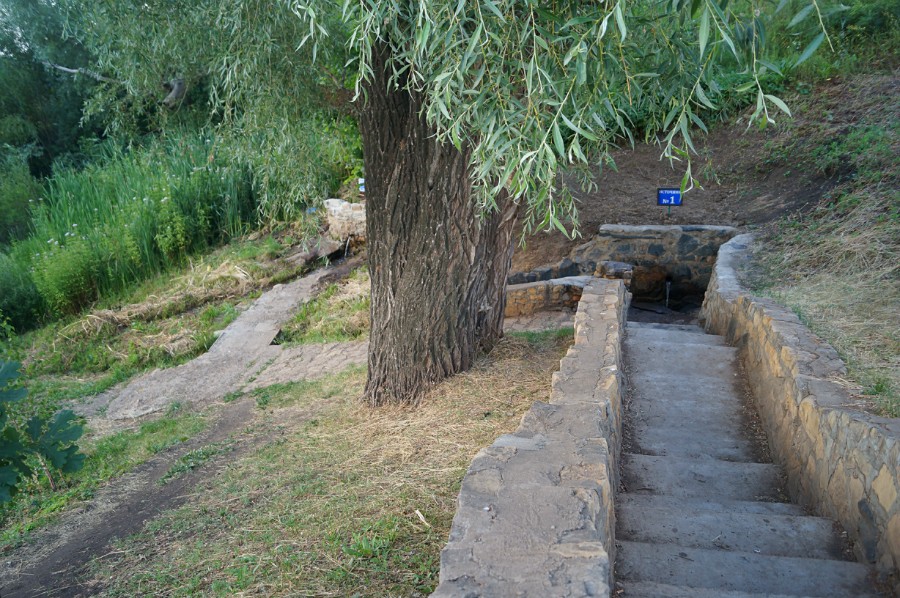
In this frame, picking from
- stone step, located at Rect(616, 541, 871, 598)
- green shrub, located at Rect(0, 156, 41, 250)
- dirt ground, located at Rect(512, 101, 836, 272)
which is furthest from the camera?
green shrub, located at Rect(0, 156, 41, 250)

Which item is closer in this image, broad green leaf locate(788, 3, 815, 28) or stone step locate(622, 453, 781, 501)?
broad green leaf locate(788, 3, 815, 28)

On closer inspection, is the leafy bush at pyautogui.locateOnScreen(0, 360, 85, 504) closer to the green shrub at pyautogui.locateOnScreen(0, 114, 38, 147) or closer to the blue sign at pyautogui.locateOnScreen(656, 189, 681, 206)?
the blue sign at pyautogui.locateOnScreen(656, 189, 681, 206)

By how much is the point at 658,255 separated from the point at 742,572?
7.86 metres

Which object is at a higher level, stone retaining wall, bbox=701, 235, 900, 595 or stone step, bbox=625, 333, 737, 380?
stone retaining wall, bbox=701, 235, 900, 595

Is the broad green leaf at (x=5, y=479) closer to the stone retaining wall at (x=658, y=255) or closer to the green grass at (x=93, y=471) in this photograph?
the green grass at (x=93, y=471)

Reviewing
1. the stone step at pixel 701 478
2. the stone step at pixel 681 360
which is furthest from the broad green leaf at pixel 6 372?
the stone step at pixel 681 360

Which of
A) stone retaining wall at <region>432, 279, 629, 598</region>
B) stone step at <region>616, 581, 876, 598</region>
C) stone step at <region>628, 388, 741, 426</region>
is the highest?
stone retaining wall at <region>432, 279, 629, 598</region>

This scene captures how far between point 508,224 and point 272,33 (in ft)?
7.22

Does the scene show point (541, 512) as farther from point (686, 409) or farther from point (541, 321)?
point (541, 321)

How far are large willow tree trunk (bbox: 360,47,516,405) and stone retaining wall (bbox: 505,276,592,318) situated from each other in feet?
7.57

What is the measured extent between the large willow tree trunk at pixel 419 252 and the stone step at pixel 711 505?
2.17 metres

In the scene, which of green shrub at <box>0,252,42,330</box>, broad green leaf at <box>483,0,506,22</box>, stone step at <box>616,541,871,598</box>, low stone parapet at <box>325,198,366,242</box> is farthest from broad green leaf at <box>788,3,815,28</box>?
green shrub at <box>0,252,42,330</box>

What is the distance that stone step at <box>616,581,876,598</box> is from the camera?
8.18ft

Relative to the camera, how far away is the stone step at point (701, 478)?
3869 millimetres
